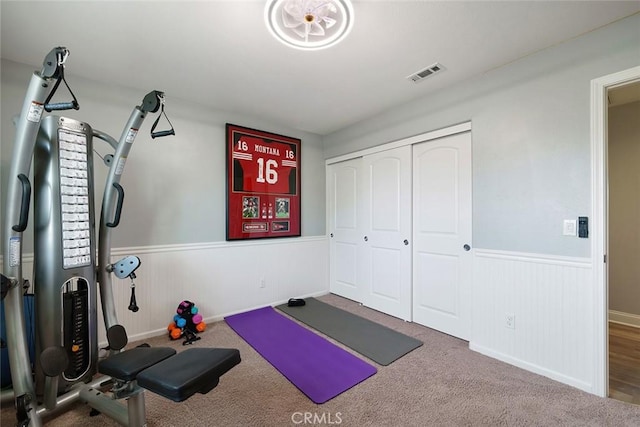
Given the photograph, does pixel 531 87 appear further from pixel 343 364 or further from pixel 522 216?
pixel 343 364

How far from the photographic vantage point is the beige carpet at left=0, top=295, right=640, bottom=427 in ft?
5.09

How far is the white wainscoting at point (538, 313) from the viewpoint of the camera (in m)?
1.81

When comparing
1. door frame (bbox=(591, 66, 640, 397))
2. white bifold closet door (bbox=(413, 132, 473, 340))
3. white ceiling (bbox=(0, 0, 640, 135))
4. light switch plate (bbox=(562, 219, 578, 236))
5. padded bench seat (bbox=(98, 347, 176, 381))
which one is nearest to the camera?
padded bench seat (bbox=(98, 347, 176, 381))

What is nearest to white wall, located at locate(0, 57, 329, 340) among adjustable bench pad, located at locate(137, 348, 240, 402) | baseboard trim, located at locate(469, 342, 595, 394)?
adjustable bench pad, located at locate(137, 348, 240, 402)

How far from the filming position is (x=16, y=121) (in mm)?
1579

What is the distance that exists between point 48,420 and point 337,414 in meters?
1.69

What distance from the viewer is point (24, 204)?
1.39m

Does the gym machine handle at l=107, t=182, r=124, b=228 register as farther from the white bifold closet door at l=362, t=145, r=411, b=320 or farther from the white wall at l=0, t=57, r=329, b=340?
the white bifold closet door at l=362, t=145, r=411, b=320

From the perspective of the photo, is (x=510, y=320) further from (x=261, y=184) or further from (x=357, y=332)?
(x=261, y=184)

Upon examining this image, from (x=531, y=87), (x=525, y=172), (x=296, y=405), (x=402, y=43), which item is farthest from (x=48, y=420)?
(x=531, y=87)

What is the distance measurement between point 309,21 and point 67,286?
2122mm

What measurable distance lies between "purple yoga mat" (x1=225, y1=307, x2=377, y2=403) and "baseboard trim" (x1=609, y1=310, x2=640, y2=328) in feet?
9.67

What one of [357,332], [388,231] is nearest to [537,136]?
[388,231]

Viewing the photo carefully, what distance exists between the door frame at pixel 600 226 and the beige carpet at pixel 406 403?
0.20 m
